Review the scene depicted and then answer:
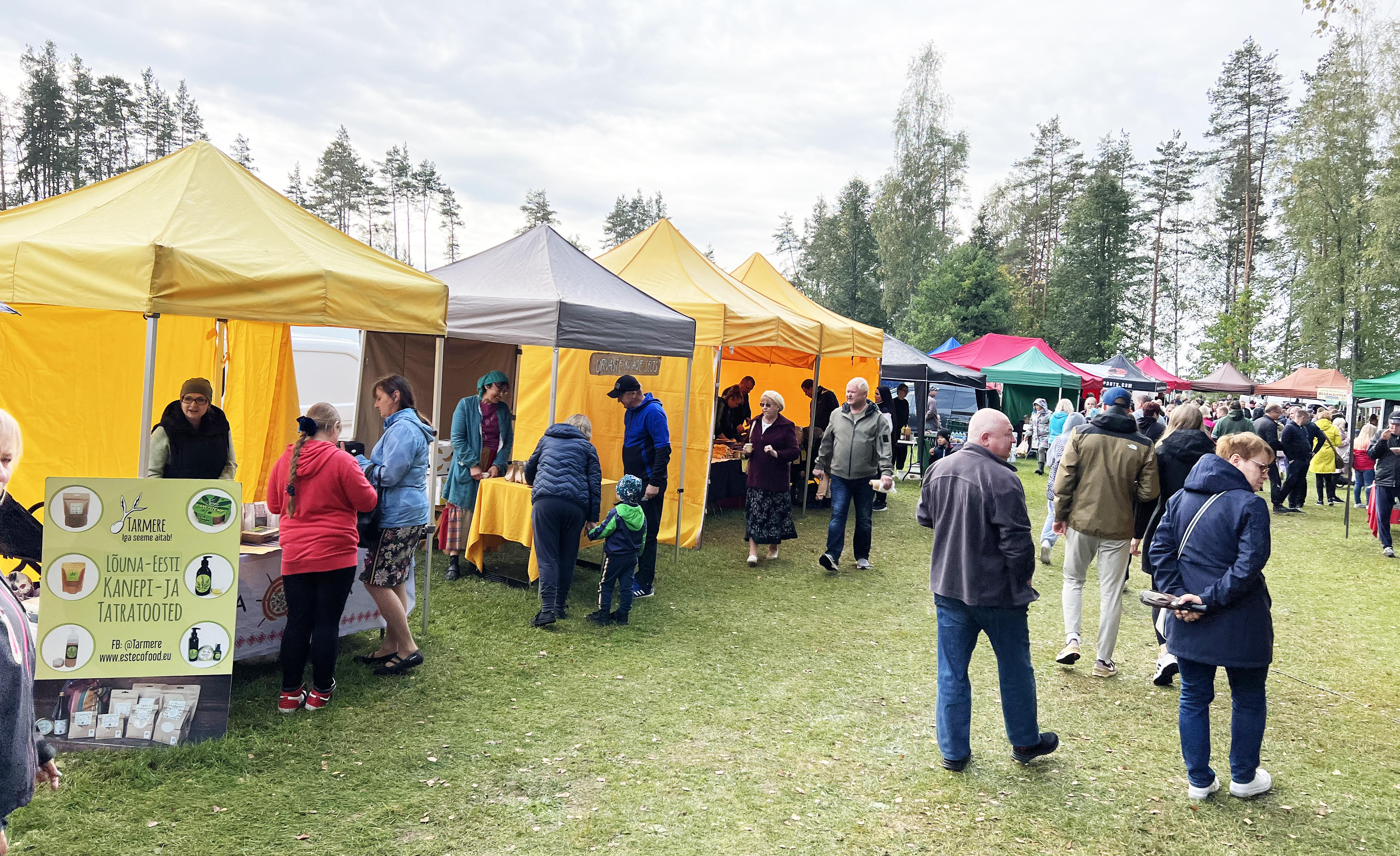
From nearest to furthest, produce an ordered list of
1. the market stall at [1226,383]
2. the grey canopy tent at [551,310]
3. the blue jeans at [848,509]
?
the grey canopy tent at [551,310]
the blue jeans at [848,509]
the market stall at [1226,383]

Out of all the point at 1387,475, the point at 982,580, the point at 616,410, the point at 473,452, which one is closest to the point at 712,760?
the point at 982,580

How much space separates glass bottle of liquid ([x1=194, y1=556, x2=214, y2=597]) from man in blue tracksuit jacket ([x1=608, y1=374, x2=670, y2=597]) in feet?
10.2

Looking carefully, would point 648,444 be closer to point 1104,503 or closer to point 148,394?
point 1104,503

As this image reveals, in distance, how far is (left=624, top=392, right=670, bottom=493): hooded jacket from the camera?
20.9ft

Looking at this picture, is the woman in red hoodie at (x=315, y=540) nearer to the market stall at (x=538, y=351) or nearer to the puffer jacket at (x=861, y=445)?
the market stall at (x=538, y=351)

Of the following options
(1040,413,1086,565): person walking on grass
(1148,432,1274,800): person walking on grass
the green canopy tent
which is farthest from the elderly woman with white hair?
the green canopy tent

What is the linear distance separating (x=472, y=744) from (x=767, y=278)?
28.6 ft

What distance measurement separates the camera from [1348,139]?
1066 inches

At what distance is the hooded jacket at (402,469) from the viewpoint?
4488 millimetres

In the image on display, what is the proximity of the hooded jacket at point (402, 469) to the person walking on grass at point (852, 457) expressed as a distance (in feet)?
12.8

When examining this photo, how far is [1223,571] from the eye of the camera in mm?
3402

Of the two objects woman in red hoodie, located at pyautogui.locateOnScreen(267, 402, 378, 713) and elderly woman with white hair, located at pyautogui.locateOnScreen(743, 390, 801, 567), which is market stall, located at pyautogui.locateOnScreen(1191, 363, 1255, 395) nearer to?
elderly woman with white hair, located at pyautogui.locateOnScreen(743, 390, 801, 567)

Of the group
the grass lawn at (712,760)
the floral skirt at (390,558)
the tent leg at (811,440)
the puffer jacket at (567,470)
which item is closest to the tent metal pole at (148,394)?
the floral skirt at (390,558)

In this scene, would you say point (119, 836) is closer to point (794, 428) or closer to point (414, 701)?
point (414, 701)
